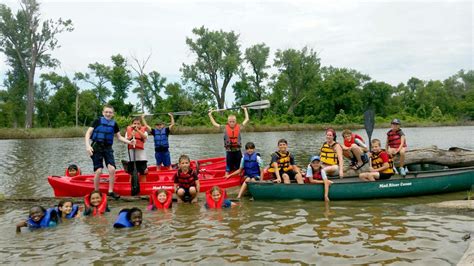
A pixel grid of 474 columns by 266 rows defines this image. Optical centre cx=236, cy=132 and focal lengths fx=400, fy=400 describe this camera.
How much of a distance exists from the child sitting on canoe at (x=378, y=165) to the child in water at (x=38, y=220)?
540 centimetres

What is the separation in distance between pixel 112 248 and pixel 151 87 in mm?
50406

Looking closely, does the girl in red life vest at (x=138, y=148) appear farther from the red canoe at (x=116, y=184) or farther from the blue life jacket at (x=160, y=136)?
the blue life jacket at (x=160, y=136)

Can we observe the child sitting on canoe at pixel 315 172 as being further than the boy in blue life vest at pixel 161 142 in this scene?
No

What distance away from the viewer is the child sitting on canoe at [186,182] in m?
7.20

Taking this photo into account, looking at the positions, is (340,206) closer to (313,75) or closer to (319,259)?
(319,259)

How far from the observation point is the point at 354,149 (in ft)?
27.6

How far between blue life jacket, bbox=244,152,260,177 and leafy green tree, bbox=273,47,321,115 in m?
43.7

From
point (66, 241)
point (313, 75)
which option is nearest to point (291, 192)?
point (66, 241)

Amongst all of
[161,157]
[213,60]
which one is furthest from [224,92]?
[161,157]

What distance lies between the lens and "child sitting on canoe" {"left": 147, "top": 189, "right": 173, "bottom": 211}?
6.93 meters

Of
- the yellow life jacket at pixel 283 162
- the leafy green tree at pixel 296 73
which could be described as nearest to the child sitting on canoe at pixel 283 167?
the yellow life jacket at pixel 283 162

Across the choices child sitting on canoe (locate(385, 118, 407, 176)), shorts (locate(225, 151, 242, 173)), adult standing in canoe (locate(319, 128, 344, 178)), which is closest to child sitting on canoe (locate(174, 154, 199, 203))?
shorts (locate(225, 151, 242, 173))

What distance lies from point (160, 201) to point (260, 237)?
7.90 ft

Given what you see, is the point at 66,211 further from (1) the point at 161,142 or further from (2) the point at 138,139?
(1) the point at 161,142
